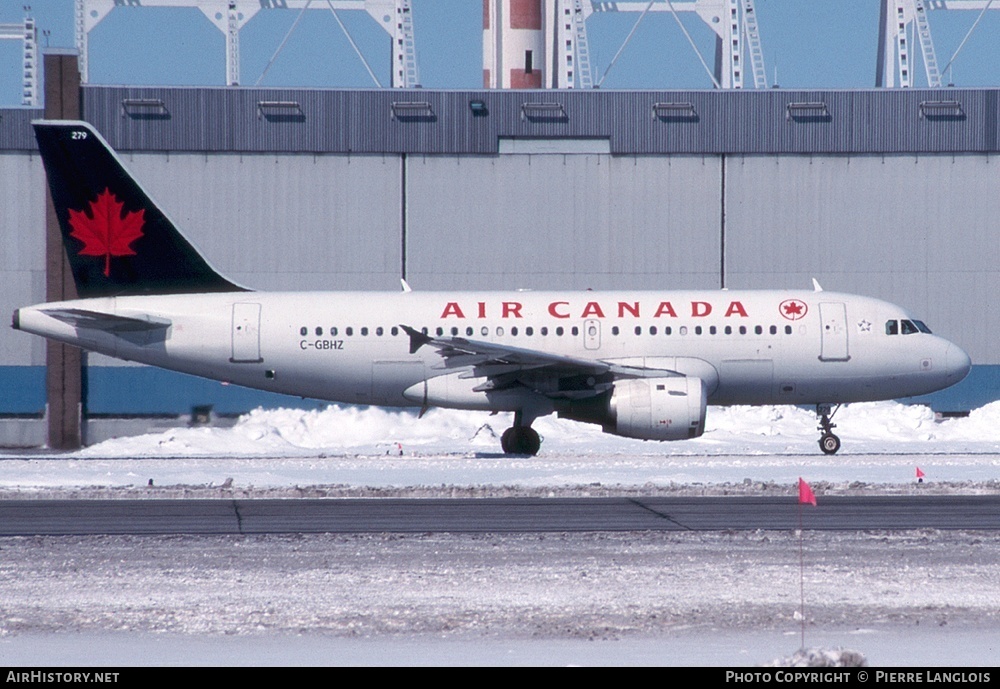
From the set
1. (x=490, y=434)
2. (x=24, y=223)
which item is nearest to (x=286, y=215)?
(x=24, y=223)

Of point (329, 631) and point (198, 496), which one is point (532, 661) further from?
point (198, 496)

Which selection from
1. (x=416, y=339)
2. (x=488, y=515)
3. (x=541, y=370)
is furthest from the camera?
(x=541, y=370)

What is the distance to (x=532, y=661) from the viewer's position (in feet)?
31.5

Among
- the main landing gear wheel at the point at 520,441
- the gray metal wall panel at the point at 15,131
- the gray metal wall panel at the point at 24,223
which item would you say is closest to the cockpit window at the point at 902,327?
the main landing gear wheel at the point at 520,441

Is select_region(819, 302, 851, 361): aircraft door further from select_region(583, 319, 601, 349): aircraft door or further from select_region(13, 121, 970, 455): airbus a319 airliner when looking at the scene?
select_region(583, 319, 601, 349): aircraft door

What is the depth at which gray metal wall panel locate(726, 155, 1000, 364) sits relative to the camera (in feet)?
127

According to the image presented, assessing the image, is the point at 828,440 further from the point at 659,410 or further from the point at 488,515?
the point at 488,515

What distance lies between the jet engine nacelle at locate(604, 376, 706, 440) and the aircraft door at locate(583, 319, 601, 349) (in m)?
2.14

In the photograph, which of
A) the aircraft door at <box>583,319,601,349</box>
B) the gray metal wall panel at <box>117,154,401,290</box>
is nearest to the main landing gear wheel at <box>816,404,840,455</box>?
the aircraft door at <box>583,319,601,349</box>

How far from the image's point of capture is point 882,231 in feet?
127

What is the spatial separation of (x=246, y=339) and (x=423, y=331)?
13.2ft

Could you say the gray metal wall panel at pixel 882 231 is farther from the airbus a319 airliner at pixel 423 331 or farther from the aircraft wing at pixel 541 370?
the aircraft wing at pixel 541 370
